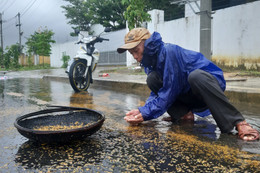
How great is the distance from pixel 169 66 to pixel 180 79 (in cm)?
18

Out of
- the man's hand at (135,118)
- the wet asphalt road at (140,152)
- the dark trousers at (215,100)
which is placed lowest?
the wet asphalt road at (140,152)

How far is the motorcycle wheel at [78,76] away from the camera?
5.47 m

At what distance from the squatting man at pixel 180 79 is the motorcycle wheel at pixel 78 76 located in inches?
135

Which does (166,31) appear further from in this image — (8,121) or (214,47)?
(8,121)

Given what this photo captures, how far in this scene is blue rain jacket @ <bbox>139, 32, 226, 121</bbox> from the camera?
2.09 meters

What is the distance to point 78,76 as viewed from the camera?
18.4 feet

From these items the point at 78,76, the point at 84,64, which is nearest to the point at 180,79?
the point at 78,76

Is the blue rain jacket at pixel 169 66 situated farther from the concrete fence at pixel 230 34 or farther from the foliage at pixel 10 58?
the foliage at pixel 10 58

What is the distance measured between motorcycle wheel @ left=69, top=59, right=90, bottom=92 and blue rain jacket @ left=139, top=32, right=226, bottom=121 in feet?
11.6

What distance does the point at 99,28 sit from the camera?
2691 cm

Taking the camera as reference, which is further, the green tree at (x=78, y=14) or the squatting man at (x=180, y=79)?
the green tree at (x=78, y=14)

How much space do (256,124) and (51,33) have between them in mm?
29332

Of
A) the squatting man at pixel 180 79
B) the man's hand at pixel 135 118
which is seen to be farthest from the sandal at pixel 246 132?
the man's hand at pixel 135 118

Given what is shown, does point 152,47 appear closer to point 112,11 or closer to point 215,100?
point 215,100
